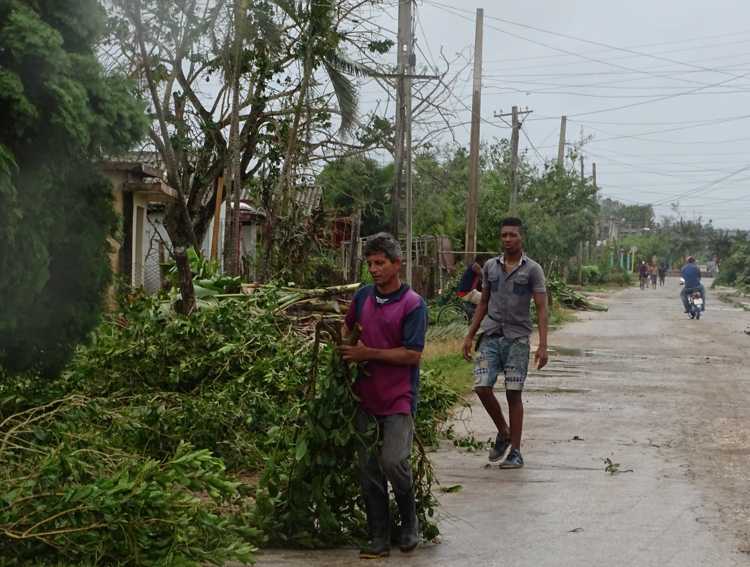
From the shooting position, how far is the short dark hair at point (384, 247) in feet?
21.1

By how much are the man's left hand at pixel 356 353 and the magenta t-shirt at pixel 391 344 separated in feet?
0.40

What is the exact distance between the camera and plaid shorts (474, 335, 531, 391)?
360 inches

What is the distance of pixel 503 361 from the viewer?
9.29m

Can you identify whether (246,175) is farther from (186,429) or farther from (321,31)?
(186,429)

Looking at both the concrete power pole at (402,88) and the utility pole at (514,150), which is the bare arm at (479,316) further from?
the utility pole at (514,150)

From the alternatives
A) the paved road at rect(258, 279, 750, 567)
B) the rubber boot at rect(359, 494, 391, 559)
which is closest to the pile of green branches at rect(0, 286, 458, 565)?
the rubber boot at rect(359, 494, 391, 559)

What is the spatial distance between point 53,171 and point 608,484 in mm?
4723

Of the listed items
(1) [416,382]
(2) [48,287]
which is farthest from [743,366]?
(2) [48,287]

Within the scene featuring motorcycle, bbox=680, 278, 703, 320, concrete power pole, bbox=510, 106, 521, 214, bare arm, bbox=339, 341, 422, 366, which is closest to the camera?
bare arm, bbox=339, 341, 422, 366

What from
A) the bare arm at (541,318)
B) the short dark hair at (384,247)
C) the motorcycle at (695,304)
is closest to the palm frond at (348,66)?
the bare arm at (541,318)

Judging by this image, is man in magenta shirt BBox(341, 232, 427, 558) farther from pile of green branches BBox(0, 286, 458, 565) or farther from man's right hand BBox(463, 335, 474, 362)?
man's right hand BBox(463, 335, 474, 362)

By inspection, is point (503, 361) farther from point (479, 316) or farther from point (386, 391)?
point (386, 391)

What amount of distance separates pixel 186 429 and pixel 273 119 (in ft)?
50.2

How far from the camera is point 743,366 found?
61.1 ft
